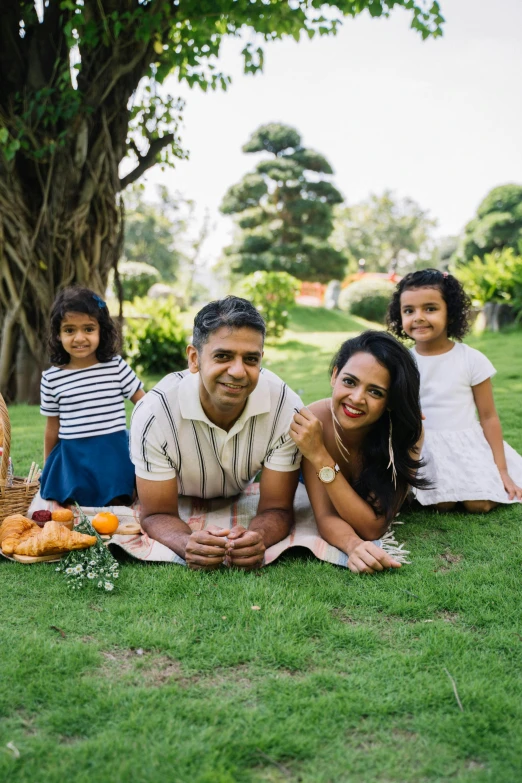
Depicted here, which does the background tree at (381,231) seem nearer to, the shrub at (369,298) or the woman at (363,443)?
the shrub at (369,298)

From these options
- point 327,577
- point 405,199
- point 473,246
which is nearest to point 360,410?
point 327,577

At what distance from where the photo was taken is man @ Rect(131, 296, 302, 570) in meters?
2.93

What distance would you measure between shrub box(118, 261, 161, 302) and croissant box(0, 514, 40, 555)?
16.3 meters

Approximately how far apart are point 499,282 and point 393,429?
31.1 feet

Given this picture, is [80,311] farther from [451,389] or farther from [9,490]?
[451,389]

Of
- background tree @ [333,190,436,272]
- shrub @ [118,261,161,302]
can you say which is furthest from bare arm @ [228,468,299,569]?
background tree @ [333,190,436,272]

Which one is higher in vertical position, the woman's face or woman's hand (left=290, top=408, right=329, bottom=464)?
the woman's face

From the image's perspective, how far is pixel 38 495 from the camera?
156 inches

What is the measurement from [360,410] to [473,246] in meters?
20.0

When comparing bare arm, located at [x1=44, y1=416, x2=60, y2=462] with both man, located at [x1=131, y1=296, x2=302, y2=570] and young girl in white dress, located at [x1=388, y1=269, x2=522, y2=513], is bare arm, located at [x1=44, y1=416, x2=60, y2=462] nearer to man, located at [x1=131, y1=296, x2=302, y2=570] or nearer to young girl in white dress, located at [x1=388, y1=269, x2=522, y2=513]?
man, located at [x1=131, y1=296, x2=302, y2=570]

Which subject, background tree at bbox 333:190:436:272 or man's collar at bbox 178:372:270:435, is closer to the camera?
man's collar at bbox 178:372:270:435

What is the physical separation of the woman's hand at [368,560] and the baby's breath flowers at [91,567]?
3.51 ft

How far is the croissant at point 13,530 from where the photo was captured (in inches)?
121

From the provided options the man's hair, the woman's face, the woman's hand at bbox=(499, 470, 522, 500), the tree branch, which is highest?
the tree branch
